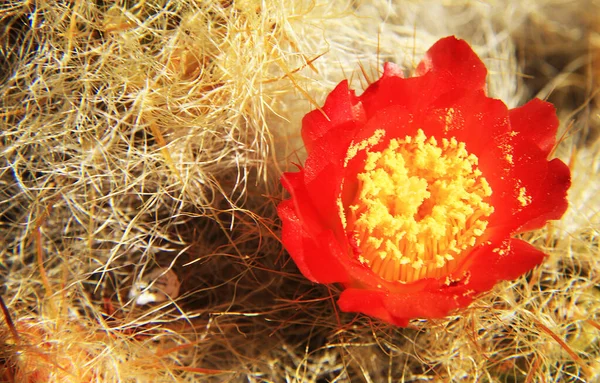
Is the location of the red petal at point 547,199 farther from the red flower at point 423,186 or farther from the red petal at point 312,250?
the red petal at point 312,250

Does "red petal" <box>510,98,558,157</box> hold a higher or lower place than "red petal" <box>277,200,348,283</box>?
higher

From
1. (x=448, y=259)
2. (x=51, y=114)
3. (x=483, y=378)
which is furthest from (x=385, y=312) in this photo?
(x=51, y=114)

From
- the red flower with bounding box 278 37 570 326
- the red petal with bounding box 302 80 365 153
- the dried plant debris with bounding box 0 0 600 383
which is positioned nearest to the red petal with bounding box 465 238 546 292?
the red flower with bounding box 278 37 570 326

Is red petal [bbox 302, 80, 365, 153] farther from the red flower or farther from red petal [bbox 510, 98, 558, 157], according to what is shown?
red petal [bbox 510, 98, 558, 157]

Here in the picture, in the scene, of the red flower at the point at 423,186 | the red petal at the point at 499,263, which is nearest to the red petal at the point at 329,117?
the red flower at the point at 423,186

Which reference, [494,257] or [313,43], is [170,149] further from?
[494,257]

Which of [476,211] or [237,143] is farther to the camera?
[237,143]
